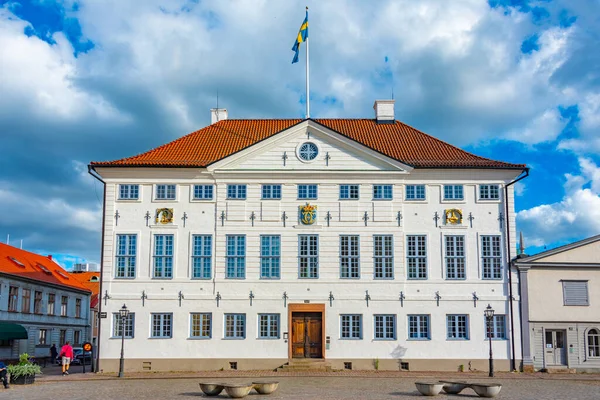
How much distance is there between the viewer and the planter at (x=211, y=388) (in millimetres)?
21438

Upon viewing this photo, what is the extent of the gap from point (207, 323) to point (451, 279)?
473 inches

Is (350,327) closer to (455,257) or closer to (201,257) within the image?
(455,257)

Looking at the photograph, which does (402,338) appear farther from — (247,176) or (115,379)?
(115,379)

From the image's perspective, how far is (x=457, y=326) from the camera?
3253 cm

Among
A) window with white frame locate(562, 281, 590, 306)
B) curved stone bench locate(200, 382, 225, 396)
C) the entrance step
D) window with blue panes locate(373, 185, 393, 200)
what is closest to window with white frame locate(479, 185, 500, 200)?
Answer: window with blue panes locate(373, 185, 393, 200)

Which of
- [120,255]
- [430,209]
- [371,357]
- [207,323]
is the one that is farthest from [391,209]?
[120,255]

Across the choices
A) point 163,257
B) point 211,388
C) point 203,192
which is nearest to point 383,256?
point 203,192

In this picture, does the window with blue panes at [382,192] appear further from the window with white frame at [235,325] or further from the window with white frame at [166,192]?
the window with white frame at [166,192]

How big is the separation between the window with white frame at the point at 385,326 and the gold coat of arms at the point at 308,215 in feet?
18.3

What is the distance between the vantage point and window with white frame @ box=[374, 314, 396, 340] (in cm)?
3244

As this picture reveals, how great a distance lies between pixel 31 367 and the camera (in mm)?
27094

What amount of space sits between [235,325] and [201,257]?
3.68 meters

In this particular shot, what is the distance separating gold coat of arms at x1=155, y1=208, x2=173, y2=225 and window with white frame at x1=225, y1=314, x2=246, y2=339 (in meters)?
5.46

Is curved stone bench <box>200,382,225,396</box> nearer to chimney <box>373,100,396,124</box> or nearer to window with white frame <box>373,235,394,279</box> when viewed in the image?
window with white frame <box>373,235,394,279</box>
